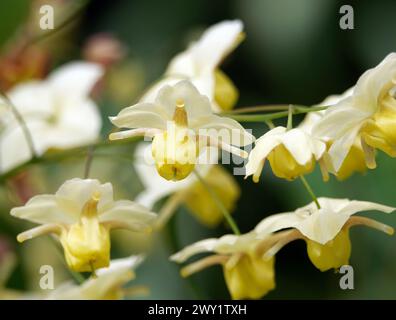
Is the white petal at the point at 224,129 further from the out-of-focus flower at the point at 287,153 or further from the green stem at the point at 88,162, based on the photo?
the green stem at the point at 88,162

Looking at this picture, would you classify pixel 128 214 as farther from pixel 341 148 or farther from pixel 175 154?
pixel 341 148

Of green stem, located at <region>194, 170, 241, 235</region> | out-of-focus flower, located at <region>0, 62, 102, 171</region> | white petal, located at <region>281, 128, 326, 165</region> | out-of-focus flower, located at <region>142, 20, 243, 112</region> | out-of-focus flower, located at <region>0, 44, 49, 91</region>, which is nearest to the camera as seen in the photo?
white petal, located at <region>281, 128, 326, 165</region>

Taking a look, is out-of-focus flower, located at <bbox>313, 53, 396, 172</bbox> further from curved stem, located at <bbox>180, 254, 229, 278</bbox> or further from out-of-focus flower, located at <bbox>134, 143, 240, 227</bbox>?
out-of-focus flower, located at <bbox>134, 143, 240, 227</bbox>

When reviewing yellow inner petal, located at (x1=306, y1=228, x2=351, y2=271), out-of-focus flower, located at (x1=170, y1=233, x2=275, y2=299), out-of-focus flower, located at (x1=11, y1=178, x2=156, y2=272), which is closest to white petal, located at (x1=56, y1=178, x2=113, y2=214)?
out-of-focus flower, located at (x1=11, y1=178, x2=156, y2=272)

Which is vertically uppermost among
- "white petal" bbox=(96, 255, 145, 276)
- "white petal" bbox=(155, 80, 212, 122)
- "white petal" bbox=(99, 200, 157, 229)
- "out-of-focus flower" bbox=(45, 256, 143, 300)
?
"white petal" bbox=(155, 80, 212, 122)

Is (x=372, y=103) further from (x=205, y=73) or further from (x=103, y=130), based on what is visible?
(x=103, y=130)

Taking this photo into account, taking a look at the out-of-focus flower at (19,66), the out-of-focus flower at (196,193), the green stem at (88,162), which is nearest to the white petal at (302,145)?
the green stem at (88,162)
